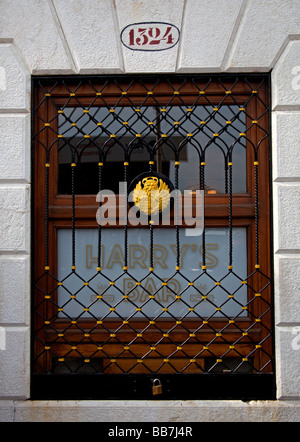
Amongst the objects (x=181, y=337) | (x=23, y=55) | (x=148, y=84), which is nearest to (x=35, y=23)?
(x=23, y=55)

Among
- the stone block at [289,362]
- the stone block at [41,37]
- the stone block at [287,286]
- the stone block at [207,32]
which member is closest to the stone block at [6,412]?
the stone block at [289,362]

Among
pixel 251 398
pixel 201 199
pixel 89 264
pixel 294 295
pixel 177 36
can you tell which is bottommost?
pixel 251 398

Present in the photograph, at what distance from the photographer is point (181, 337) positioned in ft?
13.1

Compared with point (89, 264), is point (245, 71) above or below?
above

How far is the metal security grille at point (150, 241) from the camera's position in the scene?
13.0 feet

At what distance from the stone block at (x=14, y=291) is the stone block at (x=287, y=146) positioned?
2.40 metres

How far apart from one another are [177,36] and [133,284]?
2.26 m

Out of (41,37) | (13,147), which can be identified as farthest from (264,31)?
(13,147)

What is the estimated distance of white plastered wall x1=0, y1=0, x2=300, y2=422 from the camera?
12.6 ft

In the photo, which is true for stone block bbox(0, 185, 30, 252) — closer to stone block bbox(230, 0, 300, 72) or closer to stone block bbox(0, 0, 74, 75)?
stone block bbox(0, 0, 74, 75)

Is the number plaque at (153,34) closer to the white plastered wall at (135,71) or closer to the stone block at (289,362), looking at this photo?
the white plastered wall at (135,71)

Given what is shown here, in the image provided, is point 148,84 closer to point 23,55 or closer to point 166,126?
point 166,126

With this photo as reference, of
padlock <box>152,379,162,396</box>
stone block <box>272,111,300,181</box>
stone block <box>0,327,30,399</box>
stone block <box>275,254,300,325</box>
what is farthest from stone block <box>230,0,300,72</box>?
stone block <box>0,327,30,399</box>

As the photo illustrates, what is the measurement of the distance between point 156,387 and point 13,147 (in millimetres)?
2471
